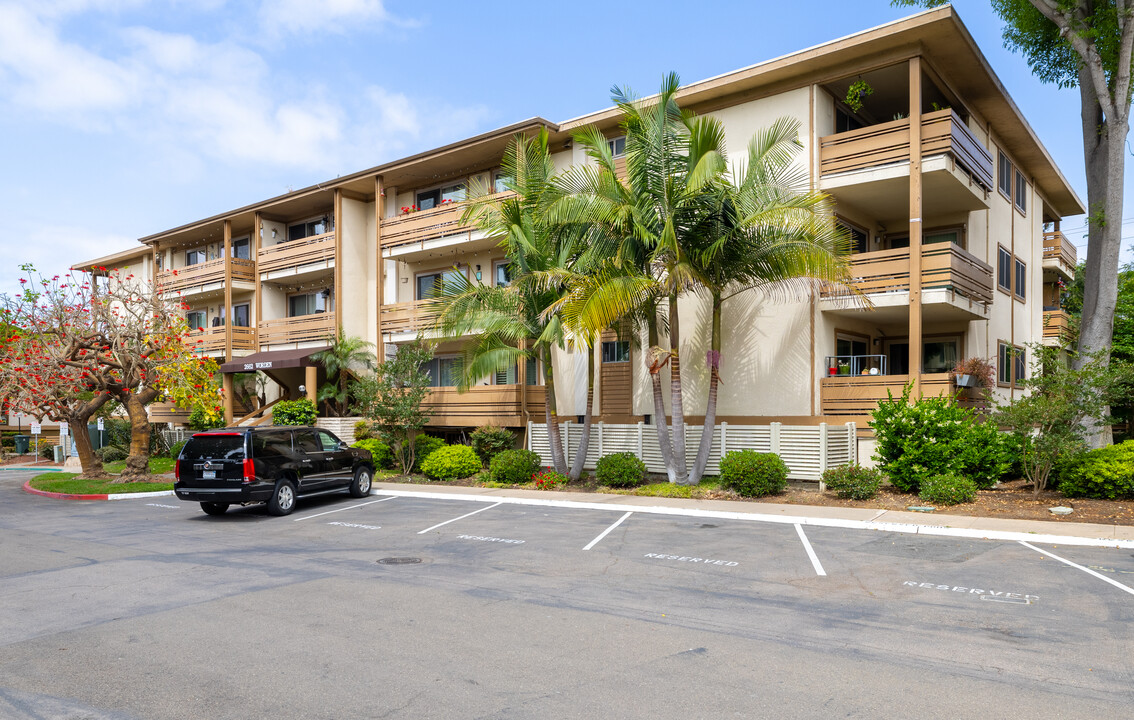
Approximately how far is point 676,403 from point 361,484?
7735mm

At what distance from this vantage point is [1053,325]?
29.8 metres

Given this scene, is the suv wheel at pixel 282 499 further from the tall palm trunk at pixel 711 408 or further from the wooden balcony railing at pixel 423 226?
the wooden balcony railing at pixel 423 226

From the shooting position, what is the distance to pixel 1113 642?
21.9 ft

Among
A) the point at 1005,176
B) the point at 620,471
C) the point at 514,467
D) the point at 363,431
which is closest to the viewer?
the point at 620,471

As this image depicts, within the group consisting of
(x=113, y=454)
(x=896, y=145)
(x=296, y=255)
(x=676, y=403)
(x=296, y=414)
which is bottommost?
(x=113, y=454)

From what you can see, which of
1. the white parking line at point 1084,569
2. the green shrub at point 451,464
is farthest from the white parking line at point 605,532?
the green shrub at point 451,464

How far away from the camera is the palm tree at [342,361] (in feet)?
88.4

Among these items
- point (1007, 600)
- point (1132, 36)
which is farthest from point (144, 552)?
point (1132, 36)

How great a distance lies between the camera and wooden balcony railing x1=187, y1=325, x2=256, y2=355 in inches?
1230

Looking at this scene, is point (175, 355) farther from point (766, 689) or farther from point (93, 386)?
point (766, 689)

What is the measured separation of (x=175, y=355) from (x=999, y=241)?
2498cm

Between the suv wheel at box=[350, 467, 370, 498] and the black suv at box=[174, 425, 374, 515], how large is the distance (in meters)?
1.28

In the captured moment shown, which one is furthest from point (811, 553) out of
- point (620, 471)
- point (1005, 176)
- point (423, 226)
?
point (1005, 176)

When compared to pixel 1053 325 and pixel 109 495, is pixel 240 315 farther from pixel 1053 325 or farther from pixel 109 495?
pixel 1053 325
